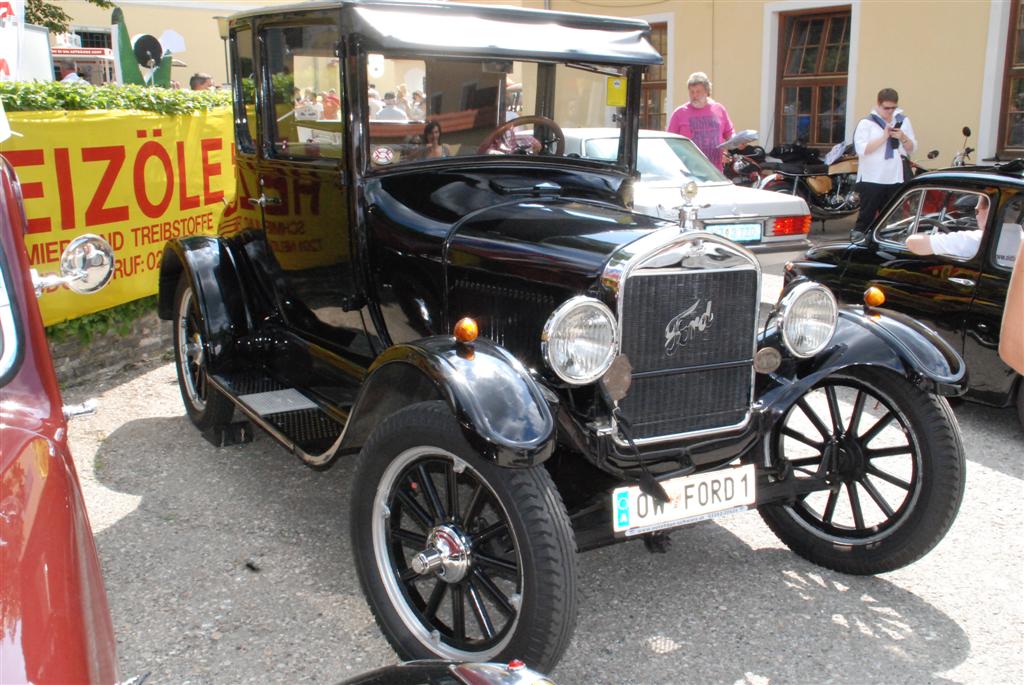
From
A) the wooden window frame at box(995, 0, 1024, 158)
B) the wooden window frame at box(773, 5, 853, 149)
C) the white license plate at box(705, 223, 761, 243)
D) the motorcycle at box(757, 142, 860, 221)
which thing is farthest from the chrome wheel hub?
the wooden window frame at box(773, 5, 853, 149)

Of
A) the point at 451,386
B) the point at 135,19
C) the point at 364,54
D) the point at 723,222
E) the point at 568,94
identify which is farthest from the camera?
the point at 135,19

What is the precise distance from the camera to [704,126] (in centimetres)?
963

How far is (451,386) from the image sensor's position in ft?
8.84

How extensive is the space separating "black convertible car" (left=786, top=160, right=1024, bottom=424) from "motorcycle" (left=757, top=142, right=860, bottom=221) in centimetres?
623

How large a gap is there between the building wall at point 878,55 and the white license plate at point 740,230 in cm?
520

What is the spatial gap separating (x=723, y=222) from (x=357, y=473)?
535 centimetres

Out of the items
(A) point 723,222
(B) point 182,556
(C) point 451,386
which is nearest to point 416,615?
(C) point 451,386

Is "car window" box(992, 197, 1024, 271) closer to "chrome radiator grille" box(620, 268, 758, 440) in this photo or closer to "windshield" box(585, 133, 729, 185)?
"chrome radiator grille" box(620, 268, 758, 440)

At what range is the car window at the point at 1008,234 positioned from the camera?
5020mm

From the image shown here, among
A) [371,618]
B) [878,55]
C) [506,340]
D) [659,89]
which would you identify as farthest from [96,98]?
[659,89]

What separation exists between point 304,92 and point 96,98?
8.20 feet

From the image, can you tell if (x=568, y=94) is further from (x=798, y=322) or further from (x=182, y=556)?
(x=182, y=556)

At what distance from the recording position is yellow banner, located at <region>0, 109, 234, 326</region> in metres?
5.41

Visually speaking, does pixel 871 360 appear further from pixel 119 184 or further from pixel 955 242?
pixel 119 184
